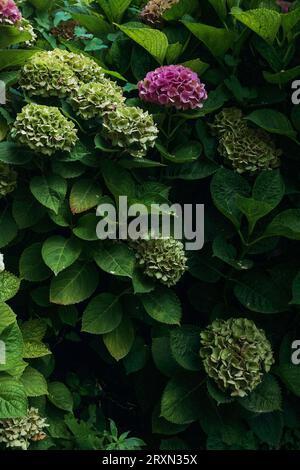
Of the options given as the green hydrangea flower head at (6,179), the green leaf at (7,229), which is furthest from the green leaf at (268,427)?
the green hydrangea flower head at (6,179)

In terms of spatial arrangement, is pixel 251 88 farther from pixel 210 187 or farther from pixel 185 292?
pixel 185 292

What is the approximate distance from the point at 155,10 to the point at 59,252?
1234 millimetres

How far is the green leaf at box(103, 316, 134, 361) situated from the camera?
2.51 metres

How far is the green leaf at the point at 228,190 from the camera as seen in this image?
101 inches

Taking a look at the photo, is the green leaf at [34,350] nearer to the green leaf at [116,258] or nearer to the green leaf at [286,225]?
the green leaf at [116,258]

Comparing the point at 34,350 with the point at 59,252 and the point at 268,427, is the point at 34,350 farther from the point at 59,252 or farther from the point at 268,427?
the point at 268,427

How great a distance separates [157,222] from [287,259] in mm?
615

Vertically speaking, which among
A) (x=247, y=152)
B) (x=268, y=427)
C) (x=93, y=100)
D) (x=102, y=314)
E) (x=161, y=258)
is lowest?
(x=268, y=427)

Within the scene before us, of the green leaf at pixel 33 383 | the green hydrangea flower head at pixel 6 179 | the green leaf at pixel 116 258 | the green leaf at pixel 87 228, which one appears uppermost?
the green hydrangea flower head at pixel 6 179

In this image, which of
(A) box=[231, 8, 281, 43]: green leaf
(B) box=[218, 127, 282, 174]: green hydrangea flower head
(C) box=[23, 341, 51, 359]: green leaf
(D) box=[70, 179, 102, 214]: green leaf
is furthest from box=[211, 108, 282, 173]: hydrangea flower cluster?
(C) box=[23, 341, 51, 359]: green leaf

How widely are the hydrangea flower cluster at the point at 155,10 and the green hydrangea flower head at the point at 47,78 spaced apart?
0.59m

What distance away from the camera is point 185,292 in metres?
2.89

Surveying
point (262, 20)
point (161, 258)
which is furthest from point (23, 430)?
point (262, 20)

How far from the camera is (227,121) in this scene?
2672mm
